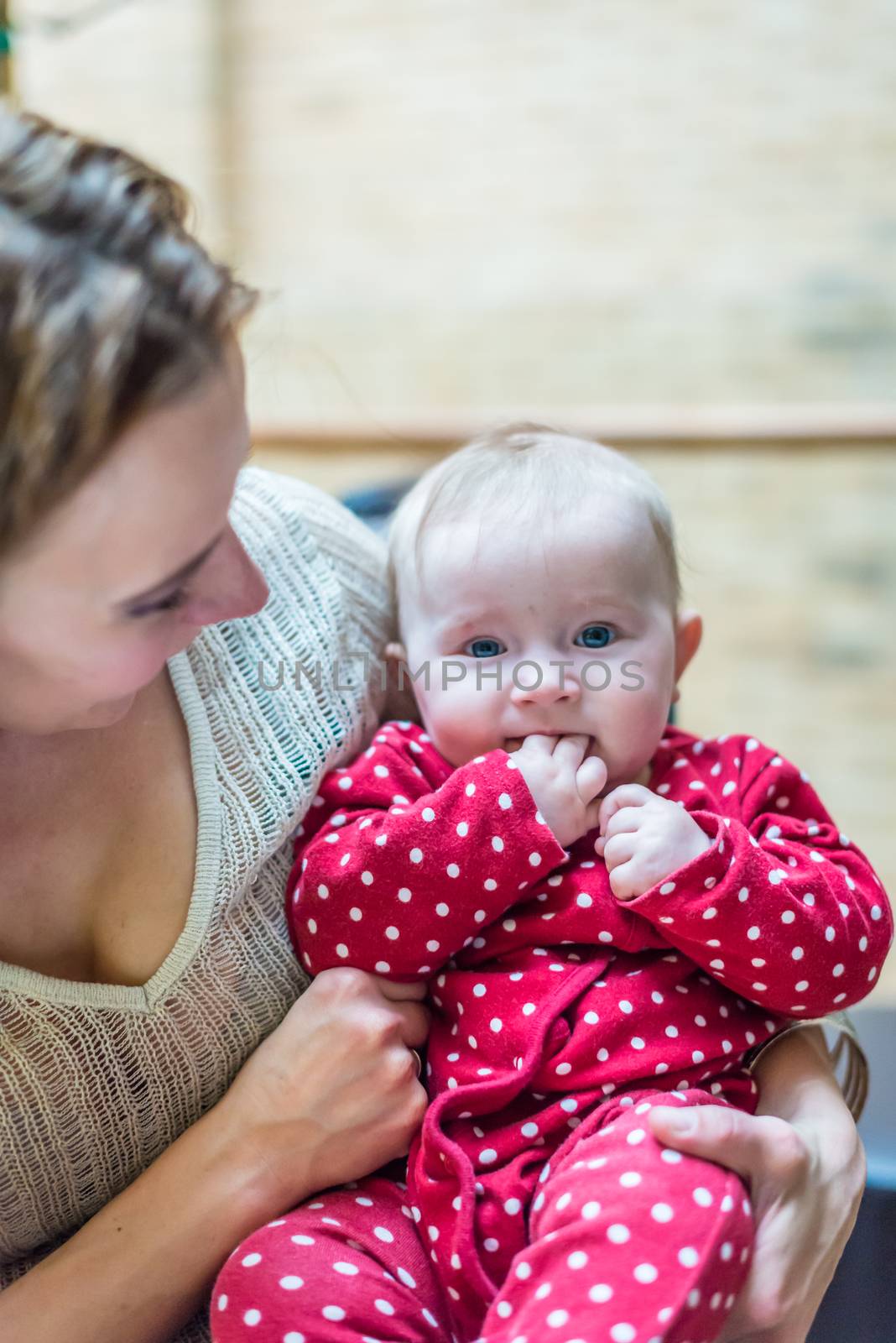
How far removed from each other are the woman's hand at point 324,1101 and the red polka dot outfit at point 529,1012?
27 millimetres

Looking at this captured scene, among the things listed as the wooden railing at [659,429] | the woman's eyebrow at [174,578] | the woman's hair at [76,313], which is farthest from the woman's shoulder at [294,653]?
the wooden railing at [659,429]

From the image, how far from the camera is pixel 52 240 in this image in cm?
78

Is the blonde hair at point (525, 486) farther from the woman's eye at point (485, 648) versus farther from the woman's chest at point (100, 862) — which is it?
the woman's chest at point (100, 862)

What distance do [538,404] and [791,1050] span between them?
2699 millimetres

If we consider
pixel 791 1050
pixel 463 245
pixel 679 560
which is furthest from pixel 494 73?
pixel 791 1050

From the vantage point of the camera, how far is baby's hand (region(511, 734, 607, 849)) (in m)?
1.10

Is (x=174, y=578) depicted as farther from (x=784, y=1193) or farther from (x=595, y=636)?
(x=784, y=1193)

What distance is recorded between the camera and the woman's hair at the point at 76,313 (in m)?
0.76

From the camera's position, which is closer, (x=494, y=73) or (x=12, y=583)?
(x=12, y=583)

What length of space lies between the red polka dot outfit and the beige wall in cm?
254

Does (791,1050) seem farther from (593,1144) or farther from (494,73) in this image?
(494,73)

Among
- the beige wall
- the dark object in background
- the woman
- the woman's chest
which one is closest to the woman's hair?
the woman

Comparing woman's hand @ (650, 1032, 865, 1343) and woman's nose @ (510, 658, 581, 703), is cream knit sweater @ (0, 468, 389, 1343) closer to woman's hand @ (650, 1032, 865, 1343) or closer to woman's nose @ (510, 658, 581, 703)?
woman's nose @ (510, 658, 581, 703)

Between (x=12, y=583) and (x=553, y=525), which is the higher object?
(x=12, y=583)
